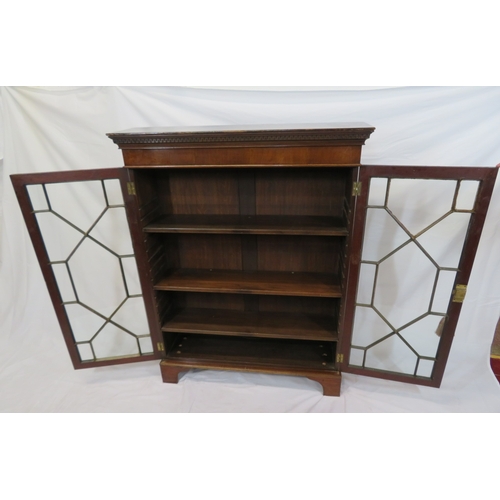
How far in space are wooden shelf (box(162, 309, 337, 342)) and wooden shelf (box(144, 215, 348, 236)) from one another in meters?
0.50

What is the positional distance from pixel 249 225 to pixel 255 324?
0.52 metres

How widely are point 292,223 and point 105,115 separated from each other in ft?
3.65

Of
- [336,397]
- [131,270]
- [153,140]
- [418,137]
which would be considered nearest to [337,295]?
[336,397]

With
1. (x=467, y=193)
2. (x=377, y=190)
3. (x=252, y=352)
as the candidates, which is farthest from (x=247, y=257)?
(x=467, y=193)

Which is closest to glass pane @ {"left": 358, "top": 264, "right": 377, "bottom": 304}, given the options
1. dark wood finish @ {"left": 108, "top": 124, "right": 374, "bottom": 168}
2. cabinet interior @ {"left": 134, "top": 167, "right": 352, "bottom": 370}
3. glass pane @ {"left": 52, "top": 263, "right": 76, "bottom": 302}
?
cabinet interior @ {"left": 134, "top": 167, "right": 352, "bottom": 370}

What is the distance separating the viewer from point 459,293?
1203mm

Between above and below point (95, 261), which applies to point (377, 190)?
above

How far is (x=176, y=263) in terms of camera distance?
1.62m

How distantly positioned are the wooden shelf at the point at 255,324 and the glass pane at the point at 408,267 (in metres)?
0.19

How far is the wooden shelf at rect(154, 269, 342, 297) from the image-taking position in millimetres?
1374

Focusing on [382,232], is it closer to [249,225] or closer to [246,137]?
[249,225]

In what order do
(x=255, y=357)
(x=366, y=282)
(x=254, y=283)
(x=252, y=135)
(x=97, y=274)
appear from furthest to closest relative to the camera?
(x=97, y=274) → (x=366, y=282) → (x=255, y=357) → (x=254, y=283) → (x=252, y=135)

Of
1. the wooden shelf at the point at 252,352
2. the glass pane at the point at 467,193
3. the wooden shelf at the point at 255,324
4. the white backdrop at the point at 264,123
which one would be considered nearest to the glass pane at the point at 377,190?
the white backdrop at the point at 264,123

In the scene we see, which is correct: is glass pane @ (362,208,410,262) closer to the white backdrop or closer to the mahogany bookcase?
the mahogany bookcase
